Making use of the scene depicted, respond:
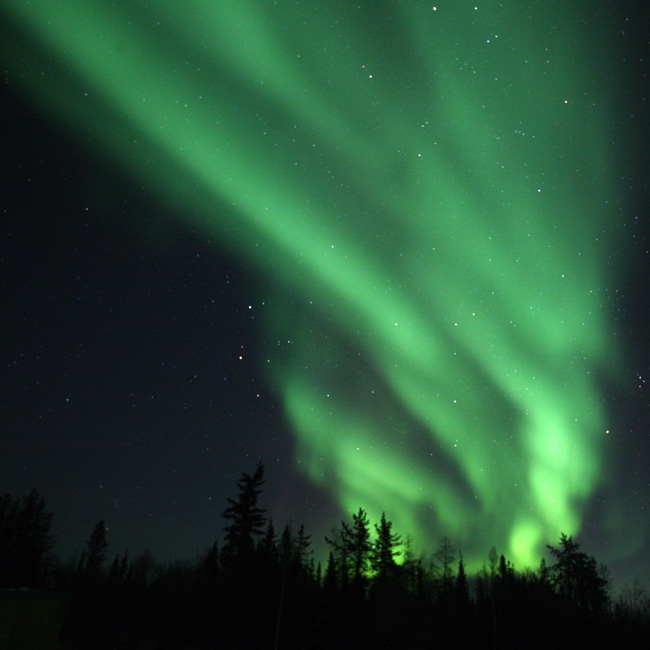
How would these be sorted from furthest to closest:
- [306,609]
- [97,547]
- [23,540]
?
[97,547]
[23,540]
[306,609]

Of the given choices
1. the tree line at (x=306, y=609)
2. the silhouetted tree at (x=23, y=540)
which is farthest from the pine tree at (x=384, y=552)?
the silhouetted tree at (x=23, y=540)

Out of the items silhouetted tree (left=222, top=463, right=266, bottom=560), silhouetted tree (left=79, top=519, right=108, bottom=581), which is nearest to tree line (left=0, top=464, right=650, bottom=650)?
silhouetted tree (left=222, top=463, right=266, bottom=560)

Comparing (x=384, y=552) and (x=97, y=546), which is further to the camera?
(x=97, y=546)

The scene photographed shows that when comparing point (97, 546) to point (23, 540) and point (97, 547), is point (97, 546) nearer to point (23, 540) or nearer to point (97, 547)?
point (97, 547)

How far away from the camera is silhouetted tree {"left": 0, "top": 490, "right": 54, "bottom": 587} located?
46094 millimetres

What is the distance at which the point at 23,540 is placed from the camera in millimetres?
50812

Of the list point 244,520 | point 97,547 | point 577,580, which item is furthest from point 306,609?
point 97,547

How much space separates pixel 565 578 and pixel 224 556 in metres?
29.8

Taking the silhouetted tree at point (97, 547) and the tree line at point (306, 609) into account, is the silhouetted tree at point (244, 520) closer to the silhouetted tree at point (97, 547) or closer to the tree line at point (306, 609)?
the tree line at point (306, 609)

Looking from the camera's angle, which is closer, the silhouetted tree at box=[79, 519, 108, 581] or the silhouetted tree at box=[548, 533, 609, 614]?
the silhouetted tree at box=[548, 533, 609, 614]

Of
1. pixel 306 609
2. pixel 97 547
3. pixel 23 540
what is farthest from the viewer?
pixel 97 547

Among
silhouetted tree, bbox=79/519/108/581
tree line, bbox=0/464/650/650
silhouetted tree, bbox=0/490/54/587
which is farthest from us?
silhouetted tree, bbox=79/519/108/581

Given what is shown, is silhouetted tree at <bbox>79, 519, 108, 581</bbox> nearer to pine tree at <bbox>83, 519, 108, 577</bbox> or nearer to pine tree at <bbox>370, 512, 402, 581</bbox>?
pine tree at <bbox>83, 519, 108, 577</bbox>

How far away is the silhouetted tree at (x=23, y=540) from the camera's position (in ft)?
151
